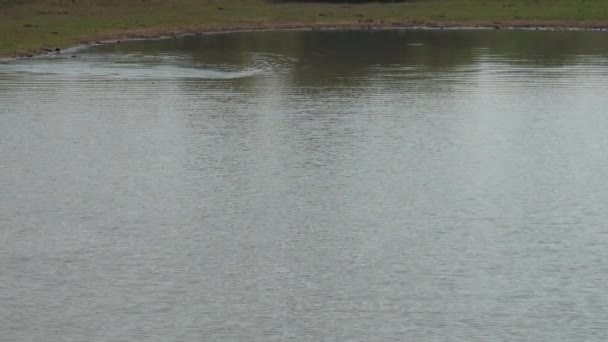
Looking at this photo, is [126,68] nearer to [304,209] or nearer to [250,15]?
[250,15]

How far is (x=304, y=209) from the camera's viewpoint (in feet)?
87.2

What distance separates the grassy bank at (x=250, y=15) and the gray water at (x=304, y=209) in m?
28.4

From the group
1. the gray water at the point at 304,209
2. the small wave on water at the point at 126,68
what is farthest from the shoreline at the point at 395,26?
the gray water at the point at 304,209

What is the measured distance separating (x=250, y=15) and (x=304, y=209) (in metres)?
60.9

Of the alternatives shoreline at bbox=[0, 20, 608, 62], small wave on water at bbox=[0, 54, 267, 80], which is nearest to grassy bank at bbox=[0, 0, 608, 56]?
shoreline at bbox=[0, 20, 608, 62]

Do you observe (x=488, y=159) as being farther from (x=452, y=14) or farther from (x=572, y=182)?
(x=452, y=14)

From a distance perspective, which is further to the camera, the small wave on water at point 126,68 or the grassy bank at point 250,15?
the grassy bank at point 250,15

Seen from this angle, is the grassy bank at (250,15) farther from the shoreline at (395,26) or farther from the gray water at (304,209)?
the gray water at (304,209)

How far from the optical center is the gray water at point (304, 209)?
63.6 feet

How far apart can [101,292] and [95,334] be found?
7.09ft

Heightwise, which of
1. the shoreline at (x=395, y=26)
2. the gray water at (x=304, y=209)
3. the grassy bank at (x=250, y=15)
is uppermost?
the gray water at (x=304, y=209)

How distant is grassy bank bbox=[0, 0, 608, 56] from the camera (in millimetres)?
79625

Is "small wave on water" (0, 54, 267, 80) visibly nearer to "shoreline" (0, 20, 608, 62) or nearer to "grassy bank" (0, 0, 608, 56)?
"grassy bank" (0, 0, 608, 56)

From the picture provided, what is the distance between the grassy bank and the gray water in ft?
93.3
